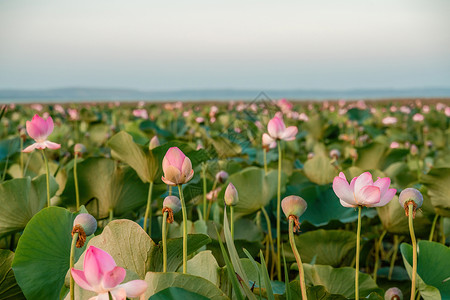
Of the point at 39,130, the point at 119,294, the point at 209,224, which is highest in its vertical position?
the point at 39,130

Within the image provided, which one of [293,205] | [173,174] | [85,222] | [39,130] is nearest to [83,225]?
[85,222]

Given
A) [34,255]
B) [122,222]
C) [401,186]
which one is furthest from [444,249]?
[401,186]

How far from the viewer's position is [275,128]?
4.65 ft

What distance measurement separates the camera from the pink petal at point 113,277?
0.51m

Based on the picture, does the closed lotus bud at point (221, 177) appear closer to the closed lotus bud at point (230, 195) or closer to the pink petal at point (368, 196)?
the closed lotus bud at point (230, 195)

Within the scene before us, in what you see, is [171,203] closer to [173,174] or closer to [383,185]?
[173,174]

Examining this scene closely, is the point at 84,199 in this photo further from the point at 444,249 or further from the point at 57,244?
the point at 444,249

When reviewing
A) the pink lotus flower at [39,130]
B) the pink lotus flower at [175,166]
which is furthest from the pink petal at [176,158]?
the pink lotus flower at [39,130]

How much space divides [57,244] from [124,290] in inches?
13.4

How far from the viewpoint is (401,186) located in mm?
1940

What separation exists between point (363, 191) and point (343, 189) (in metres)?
0.03

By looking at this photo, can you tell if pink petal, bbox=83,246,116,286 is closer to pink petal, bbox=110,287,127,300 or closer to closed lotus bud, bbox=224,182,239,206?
pink petal, bbox=110,287,127,300

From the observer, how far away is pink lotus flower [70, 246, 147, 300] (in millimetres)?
506

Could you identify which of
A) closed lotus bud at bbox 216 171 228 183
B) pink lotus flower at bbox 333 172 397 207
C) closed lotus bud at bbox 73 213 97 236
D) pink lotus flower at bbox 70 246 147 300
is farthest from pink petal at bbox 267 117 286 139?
pink lotus flower at bbox 70 246 147 300
